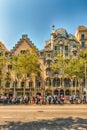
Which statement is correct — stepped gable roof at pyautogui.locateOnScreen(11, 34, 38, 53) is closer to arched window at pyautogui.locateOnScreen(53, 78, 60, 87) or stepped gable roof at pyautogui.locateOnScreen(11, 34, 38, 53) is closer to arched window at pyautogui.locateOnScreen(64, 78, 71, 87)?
arched window at pyautogui.locateOnScreen(53, 78, 60, 87)

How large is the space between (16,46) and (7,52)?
3.24 metres

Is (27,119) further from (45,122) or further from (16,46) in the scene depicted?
(16,46)

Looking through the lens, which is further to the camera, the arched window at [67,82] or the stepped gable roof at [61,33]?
the stepped gable roof at [61,33]

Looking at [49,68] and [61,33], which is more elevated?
[61,33]

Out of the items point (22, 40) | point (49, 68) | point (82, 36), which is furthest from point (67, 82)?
point (22, 40)

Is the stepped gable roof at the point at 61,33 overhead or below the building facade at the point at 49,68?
overhead

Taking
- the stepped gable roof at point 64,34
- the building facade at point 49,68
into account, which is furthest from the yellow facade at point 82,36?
the stepped gable roof at point 64,34

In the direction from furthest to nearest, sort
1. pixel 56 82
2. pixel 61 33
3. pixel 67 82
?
pixel 61 33, pixel 56 82, pixel 67 82

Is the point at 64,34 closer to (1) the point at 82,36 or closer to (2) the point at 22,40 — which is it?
(1) the point at 82,36

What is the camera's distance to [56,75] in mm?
61531

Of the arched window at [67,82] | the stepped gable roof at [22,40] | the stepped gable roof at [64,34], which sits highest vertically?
the stepped gable roof at [64,34]

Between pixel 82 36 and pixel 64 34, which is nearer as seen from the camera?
pixel 82 36

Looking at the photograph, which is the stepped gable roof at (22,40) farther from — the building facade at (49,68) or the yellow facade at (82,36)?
the yellow facade at (82,36)

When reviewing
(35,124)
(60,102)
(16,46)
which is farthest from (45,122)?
(16,46)
